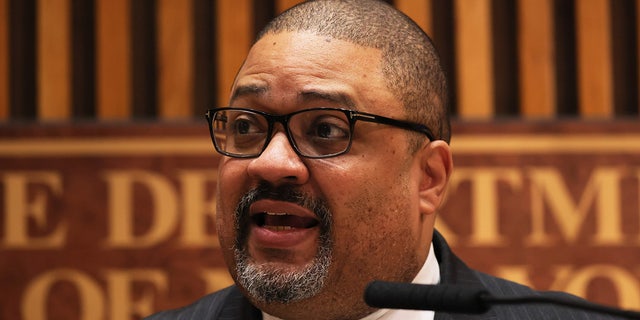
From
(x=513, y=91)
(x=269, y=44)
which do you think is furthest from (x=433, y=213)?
(x=513, y=91)

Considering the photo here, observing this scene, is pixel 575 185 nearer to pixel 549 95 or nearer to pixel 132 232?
pixel 549 95

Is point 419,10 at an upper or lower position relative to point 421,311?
upper

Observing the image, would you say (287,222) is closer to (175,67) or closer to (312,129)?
(312,129)

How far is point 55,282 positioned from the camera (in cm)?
250

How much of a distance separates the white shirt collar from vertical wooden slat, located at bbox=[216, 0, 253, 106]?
4.06 feet

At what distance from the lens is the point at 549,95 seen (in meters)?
2.61

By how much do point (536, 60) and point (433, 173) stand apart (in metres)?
1.29

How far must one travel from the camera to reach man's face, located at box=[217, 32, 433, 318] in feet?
4.17

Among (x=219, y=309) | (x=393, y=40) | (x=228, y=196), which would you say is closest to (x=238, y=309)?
(x=219, y=309)

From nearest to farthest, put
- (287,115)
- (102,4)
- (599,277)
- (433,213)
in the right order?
1. (287,115)
2. (433,213)
3. (599,277)
4. (102,4)

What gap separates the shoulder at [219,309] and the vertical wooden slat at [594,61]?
1414 millimetres

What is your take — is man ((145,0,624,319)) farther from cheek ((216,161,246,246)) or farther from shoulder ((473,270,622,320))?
shoulder ((473,270,622,320))

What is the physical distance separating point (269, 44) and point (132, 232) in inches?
49.4

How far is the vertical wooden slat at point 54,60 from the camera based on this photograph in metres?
2.61
